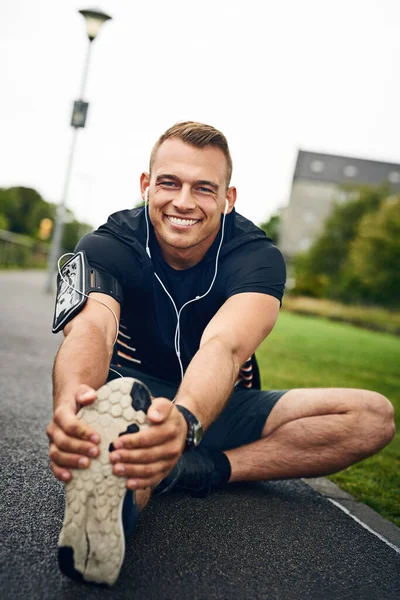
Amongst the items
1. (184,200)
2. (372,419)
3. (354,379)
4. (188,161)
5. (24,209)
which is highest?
(188,161)

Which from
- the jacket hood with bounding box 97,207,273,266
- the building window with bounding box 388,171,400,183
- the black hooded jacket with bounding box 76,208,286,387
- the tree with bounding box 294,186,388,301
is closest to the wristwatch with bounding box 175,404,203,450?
the black hooded jacket with bounding box 76,208,286,387

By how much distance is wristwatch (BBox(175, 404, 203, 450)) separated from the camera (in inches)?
78.5

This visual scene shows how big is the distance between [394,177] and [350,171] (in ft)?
18.6

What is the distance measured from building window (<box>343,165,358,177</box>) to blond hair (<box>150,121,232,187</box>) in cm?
8223

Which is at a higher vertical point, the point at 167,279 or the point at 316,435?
the point at 167,279

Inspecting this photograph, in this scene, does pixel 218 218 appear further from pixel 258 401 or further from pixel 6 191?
pixel 6 191

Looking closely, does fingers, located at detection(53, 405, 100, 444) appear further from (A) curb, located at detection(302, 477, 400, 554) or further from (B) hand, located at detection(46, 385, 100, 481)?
(A) curb, located at detection(302, 477, 400, 554)

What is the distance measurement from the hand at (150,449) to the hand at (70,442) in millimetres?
69

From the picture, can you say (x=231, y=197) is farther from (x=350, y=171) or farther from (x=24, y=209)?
(x=24, y=209)

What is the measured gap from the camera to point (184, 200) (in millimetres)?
2896

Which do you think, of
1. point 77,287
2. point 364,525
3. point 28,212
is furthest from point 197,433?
point 28,212

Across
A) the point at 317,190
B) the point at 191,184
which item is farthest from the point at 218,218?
the point at 317,190

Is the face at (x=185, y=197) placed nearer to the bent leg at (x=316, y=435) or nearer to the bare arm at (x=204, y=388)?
the bare arm at (x=204, y=388)

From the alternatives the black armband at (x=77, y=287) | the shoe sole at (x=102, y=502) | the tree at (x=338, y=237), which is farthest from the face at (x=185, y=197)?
the tree at (x=338, y=237)
